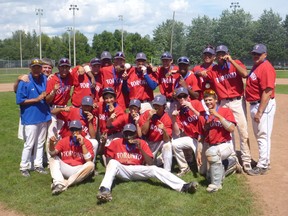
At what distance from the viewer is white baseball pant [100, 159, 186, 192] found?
5.57 m

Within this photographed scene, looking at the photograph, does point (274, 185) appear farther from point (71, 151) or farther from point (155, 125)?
point (71, 151)

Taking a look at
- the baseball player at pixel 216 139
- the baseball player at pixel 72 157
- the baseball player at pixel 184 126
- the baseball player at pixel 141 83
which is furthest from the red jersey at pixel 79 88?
the baseball player at pixel 216 139

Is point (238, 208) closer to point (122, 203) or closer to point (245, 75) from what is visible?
point (122, 203)

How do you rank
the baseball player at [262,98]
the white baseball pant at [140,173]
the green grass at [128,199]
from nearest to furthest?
the green grass at [128,199] → the white baseball pant at [140,173] → the baseball player at [262,98]

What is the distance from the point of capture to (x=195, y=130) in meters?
6.54

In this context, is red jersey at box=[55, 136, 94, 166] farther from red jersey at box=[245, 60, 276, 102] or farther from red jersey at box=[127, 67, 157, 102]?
red jersey at box=[245, 60, 276, 102]

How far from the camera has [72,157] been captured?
5.95 m

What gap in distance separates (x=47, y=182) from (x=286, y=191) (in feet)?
12.5

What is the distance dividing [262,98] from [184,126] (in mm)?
1420

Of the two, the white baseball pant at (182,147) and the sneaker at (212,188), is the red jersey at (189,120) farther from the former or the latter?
the sneaker at (212,188)

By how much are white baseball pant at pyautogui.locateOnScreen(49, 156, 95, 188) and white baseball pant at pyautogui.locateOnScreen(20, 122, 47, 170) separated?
0.73 meters

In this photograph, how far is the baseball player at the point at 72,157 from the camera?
576 centimetres

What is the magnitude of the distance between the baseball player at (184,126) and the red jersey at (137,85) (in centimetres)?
91

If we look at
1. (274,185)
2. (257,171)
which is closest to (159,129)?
(257,171)
